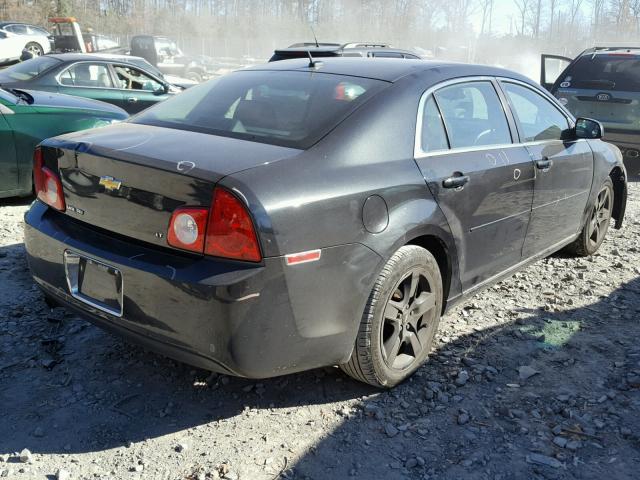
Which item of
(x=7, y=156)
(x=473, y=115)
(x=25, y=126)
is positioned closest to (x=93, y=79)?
(x=25, y=126)

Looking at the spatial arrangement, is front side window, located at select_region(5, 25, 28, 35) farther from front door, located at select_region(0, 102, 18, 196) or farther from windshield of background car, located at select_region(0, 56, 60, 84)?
front door, located at select_region(0, 102, 18, 196)

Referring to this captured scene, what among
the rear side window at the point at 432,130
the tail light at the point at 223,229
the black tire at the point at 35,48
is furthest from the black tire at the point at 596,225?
the black tire at the point at 35,48

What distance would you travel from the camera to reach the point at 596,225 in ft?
16.9

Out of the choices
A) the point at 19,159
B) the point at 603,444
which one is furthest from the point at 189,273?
the point at 19,159

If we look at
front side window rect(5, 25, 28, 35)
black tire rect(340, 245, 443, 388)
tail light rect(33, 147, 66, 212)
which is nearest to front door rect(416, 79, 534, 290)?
black tire rect(340, 245, 443, 388)

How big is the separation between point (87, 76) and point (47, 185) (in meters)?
6.67

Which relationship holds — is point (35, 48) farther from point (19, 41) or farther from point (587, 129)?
point (587, 129)

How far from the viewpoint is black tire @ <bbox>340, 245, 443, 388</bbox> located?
2.82 metres

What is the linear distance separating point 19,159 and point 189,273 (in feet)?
12.6

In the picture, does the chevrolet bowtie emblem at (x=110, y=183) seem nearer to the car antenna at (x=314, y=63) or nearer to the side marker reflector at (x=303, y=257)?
the side marker reflector at (x=303, y=257)

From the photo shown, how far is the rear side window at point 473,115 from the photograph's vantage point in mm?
3363

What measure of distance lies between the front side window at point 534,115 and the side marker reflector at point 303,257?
1.96m

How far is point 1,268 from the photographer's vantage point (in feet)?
14.1

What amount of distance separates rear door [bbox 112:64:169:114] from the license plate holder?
6.99 m
